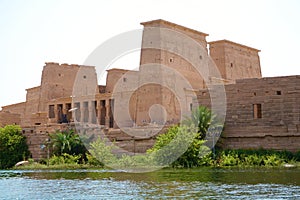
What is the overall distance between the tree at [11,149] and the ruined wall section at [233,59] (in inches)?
707

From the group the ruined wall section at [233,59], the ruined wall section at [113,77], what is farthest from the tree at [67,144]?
the ruined wall section at [233,59]

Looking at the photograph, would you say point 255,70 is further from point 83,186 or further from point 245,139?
point 83,186

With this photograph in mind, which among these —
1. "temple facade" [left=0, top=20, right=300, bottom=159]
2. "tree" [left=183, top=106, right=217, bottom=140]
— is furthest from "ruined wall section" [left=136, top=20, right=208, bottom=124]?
"tree" [left=183, top=106, right=217, bottom=140]

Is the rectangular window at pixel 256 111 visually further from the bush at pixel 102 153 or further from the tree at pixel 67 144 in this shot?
the tree at pixel 67 144

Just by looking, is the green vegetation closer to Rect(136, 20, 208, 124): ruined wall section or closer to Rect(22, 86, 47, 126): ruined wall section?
Rect(136, 20, 208, 124): ruined wall section

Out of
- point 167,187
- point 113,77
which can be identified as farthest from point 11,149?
point 167,187

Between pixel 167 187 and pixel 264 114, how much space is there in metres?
12.3

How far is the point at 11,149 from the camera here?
33.6 meters

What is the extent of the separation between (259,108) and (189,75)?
431 inches

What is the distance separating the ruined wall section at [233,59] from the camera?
45156 mm

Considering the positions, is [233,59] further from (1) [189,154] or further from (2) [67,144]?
(1) [189,154]

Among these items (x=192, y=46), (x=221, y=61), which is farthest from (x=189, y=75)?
(x=221, y=61)

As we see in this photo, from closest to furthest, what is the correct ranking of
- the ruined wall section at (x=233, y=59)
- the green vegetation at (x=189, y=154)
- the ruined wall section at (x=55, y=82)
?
the green vegetation at (x=189, y=154)
the ruined wall section at (x=233, y=59)
the ruined wall section at (x=55, y=82)

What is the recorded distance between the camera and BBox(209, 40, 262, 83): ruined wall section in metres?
45.2
